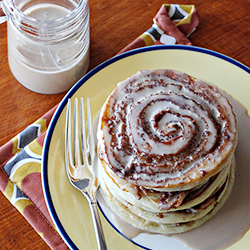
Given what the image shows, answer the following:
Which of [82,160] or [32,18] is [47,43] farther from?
[82,160]

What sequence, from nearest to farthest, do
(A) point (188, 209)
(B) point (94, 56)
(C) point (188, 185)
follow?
(C) point (188, 185) → (A) point (188, 209) → (B) point (94, 56)

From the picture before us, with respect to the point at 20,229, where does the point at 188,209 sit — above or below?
above

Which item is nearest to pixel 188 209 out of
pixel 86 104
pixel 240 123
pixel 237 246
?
pixel 237 246

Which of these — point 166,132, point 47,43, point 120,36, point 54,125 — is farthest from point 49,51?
point 166,132

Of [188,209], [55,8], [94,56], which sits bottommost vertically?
[188,209]

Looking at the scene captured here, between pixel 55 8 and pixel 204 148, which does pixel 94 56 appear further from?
pixel 204 148

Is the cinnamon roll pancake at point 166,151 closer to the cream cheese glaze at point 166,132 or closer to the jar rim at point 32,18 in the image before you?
the cream cheese glaze at point 166,132

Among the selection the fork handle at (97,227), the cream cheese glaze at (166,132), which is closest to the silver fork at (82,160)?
the fork handle at (97,227)
